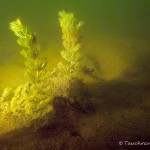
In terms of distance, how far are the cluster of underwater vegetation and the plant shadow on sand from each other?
42cm

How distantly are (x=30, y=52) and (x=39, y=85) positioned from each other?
4.07 ft

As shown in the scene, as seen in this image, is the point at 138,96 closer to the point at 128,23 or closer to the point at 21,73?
the point at 21,73

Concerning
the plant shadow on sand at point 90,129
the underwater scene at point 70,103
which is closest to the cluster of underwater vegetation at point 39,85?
the underwater scene at point 70,103

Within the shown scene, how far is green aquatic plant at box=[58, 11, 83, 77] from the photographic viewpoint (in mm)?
10109

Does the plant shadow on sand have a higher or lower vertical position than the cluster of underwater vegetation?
lower

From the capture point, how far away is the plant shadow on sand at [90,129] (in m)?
6.82

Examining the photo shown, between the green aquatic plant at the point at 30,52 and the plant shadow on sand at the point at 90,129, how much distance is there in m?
1.32

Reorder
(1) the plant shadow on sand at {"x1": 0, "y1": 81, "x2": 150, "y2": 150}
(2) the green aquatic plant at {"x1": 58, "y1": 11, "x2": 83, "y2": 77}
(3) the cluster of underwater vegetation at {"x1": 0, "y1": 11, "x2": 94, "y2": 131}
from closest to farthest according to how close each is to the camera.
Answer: (1) the plant shadow on sand at {"x1": 0, "y1": 81, "x2": 150, "y2": 150}, (3) the cluster of underwater vegetation at {"x1": 0, "y1": 11, "x2": 94, "y2": 131}, (2) the green aquatic plant at {"x1": 58, "y1": 11, "x2": 83, "y2": 77}

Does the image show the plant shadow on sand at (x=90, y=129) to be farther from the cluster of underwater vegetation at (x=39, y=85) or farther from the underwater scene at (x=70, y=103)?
the cluster of underwater vegetation at (x=39, y=85)

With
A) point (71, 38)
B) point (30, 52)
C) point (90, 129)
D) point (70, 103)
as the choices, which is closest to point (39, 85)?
point (30, 52)

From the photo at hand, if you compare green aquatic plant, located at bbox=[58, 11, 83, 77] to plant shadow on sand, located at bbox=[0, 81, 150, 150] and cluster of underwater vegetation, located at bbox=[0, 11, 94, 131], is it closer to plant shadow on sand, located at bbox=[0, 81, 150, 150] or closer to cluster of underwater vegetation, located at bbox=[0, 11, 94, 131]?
cluster of underwater vegetation, located at bbox=[0, 11, 94, 131]

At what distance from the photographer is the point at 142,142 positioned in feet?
22.3

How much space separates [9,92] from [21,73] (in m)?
3.31

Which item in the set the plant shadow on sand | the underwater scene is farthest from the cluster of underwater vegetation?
the plant shadow on sand
